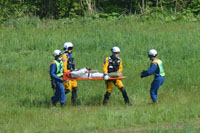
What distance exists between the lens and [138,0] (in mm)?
38344

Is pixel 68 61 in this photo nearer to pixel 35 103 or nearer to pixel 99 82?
pixel 35 103

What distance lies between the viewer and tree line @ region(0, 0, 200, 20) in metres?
35.4

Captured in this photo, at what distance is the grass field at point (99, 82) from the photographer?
44.2ft

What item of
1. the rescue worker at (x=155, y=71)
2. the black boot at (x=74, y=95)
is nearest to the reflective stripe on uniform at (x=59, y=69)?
the black boot at (x=74, y=95)

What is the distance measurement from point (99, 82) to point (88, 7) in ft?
56.8

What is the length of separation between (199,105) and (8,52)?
12440mm

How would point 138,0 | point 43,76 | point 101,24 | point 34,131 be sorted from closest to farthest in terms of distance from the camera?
point 34,131, point 43,76, point 101,24, point 138,0

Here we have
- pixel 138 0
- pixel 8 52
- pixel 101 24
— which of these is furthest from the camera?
pixel 138 0

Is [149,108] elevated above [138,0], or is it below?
below

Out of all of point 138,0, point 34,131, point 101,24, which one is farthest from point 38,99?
point 138,0

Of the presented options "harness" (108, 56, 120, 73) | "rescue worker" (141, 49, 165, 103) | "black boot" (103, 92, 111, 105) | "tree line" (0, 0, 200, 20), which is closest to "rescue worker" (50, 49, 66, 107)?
"black boot" (103, 92, 111, 105)

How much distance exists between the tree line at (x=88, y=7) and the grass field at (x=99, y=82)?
3649 mm

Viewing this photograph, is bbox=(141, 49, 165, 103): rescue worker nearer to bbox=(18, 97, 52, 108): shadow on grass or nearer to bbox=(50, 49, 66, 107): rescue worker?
bbox=(50, 49, 66, 107): rescue worker

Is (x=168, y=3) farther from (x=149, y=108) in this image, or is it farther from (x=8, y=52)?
(x=149, y=108)
